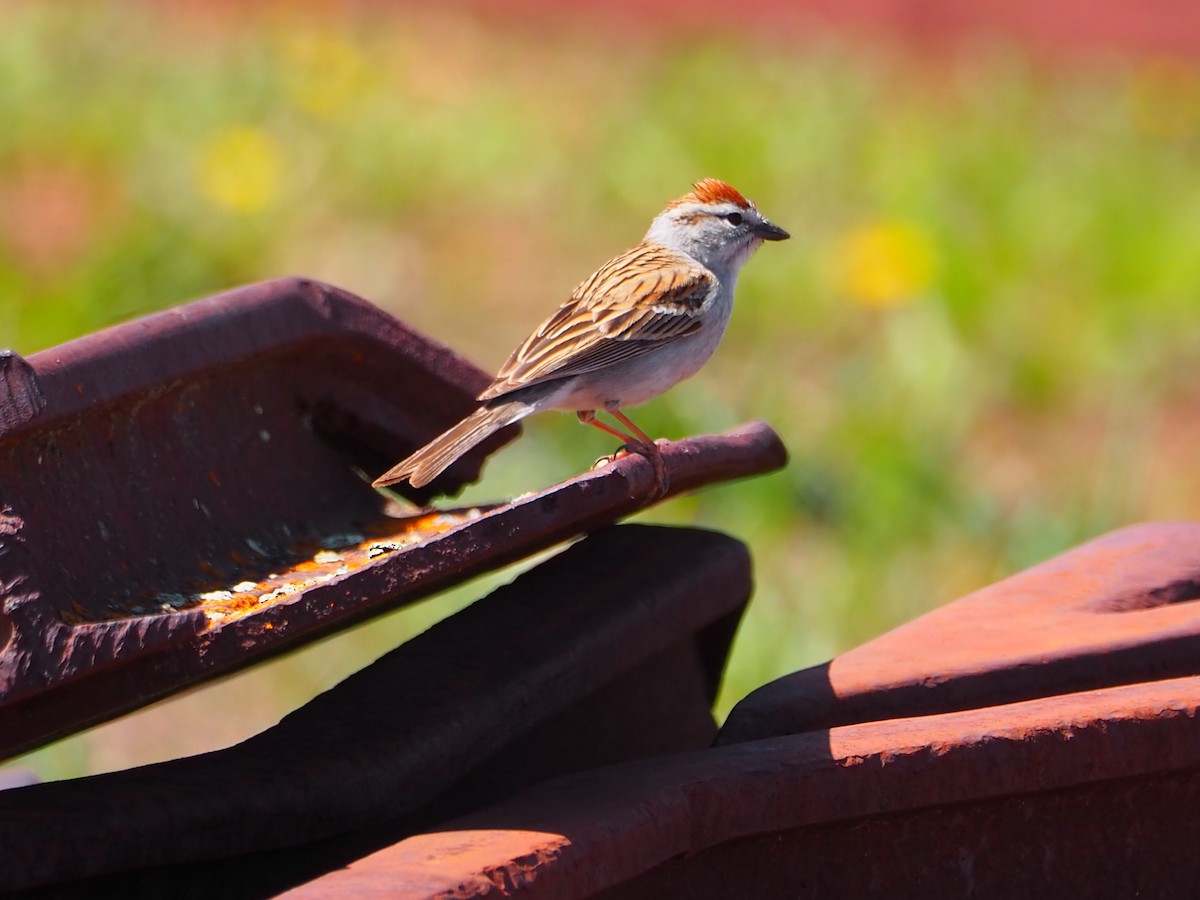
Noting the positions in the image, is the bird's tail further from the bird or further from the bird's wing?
the bird's wing

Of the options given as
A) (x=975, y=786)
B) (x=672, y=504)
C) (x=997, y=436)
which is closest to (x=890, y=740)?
(x=975, y=786)

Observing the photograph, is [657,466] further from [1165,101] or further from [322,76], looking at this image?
[1165,101]

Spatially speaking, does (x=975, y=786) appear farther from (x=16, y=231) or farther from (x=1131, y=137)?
(x=1131, y=137)

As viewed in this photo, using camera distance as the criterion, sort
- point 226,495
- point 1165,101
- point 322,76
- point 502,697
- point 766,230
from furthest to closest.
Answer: point 1165,101, point 322,76, point 766,230, point 226,495, point 502,697

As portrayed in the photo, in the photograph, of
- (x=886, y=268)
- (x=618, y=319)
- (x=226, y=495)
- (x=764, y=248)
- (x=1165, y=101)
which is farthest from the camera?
(x=1165, y=101)

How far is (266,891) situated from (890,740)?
2.28ft

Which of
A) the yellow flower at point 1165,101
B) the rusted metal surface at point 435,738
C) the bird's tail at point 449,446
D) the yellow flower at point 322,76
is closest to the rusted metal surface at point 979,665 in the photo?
the rusted metal surface at point 435,738

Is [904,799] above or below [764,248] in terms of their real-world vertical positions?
below

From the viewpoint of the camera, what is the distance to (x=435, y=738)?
186 centimetres

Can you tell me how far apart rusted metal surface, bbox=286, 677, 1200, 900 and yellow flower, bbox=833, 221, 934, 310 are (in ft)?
17.1

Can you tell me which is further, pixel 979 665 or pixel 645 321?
pixel 645 321

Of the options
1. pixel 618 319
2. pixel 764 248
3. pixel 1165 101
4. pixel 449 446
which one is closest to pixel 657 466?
pixel 449 446

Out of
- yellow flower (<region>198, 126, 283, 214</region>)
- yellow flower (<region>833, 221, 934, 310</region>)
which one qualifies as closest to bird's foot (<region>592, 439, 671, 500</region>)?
yellow flower (<region>833, 221, 934, 310</region>)

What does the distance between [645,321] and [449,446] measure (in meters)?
1.24
